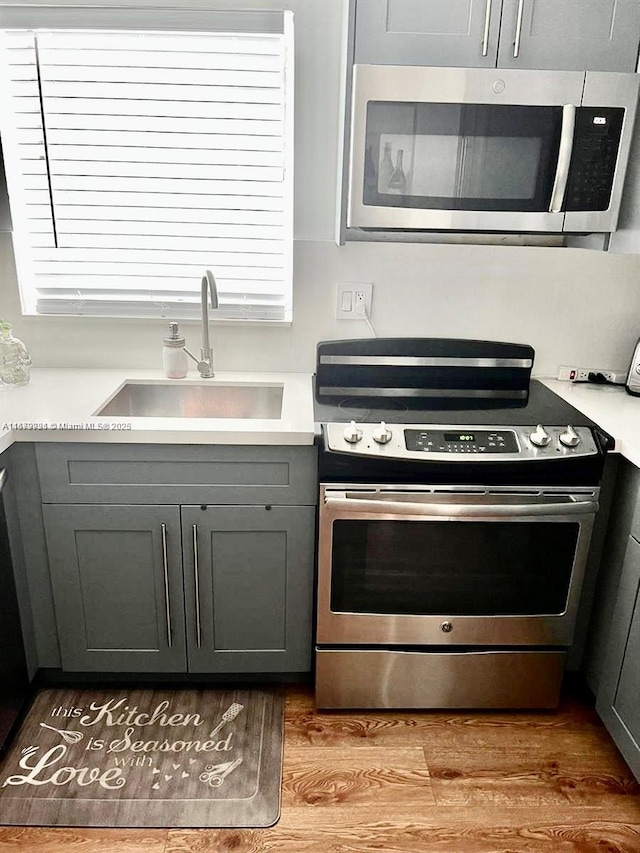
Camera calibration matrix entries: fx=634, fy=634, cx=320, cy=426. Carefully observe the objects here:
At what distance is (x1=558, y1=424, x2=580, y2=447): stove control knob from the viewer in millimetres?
1715

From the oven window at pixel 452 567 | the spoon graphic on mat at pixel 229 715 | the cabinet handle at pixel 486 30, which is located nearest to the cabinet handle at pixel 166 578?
the spoon graphic on mat at pixel 229 715

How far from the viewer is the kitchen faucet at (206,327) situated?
6.59 feet

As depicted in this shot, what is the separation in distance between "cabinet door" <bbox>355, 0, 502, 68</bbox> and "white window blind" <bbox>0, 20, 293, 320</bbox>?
1.39ft

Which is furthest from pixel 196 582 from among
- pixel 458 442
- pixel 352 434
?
pixel 458 442

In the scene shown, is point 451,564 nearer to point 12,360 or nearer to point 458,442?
point 458,442

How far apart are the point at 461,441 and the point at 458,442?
0.03ft

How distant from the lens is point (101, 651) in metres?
1.95

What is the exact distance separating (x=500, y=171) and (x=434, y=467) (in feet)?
2.74

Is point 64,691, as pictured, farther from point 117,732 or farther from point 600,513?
point 600,513

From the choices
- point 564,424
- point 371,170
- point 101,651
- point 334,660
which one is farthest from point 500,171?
point 101,651

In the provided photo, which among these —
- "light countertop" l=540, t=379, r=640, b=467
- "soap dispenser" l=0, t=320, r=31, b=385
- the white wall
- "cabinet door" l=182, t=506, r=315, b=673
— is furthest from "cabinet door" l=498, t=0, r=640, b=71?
"soap dispenser" l=0, t=320, r=31, b=385

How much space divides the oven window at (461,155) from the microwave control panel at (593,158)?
0.21ft

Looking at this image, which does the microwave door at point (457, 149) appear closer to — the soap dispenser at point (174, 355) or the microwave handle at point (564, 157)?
the microwave handle at point (564, 157)

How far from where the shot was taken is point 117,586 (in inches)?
74.0
